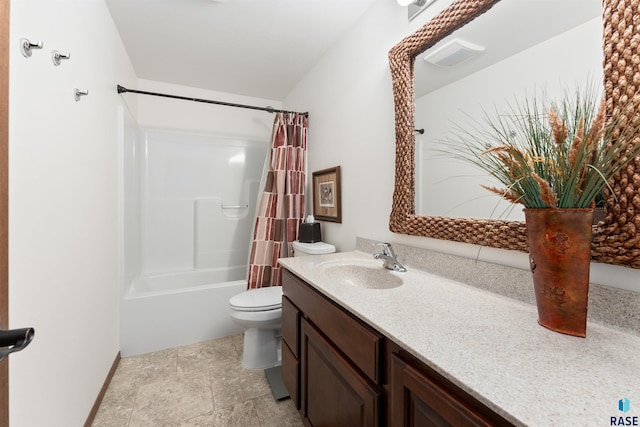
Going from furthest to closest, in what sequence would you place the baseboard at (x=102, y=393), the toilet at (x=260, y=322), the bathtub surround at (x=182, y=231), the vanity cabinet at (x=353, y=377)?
1. the bathtub surround at (x=182, y=231)
2. the toilet at (x=260, y=322)
3. the baseboard at (x=102, y=393)
4. the vanity cabinet at (x=353, y=377)

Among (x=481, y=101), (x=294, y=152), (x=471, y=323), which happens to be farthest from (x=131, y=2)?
(x=471, y=323)

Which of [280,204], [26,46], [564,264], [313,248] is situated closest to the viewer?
[564,264]

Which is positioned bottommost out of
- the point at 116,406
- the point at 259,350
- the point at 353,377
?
the point at 116,406

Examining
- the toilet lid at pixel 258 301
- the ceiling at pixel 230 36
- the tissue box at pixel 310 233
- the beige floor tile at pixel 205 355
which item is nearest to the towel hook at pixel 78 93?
the ceiling at pixel 230 36

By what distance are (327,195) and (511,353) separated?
5.41ft

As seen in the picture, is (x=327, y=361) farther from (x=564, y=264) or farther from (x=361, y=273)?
(x=564, y=264)

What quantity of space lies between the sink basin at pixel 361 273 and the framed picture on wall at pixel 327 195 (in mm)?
579

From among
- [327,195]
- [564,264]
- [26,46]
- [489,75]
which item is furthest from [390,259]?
[26,46]

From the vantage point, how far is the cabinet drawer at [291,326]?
4.15 feet

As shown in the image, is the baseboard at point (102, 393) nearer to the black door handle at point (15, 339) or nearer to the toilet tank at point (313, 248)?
the black door handle at point (15, 339)

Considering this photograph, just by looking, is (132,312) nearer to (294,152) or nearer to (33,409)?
(33,409)

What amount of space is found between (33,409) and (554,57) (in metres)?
2.00

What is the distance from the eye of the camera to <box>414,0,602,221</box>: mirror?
783 mm

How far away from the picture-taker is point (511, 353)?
1.89 ft
